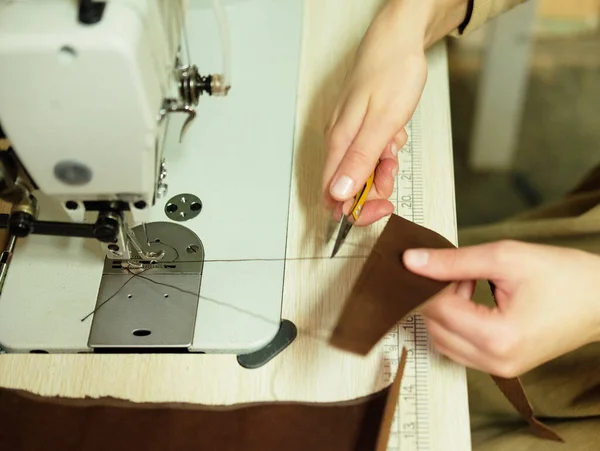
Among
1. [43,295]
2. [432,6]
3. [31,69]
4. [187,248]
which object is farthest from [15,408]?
[432,6]

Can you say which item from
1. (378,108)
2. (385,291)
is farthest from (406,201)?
(385,291)

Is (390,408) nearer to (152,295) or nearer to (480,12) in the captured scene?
(152,295)

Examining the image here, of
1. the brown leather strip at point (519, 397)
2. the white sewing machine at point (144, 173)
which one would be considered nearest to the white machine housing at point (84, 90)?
the white sewing machine at point (144, 173)

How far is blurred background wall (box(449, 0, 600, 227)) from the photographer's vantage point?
194cm

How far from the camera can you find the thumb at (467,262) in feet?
2.58

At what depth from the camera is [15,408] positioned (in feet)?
2.81

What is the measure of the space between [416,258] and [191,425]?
328mm

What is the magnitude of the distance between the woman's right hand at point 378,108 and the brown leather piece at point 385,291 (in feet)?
0.33

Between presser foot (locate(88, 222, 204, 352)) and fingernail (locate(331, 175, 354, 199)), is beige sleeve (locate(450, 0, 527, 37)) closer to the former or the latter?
fingernail (locate(331, 175, 354, 199))

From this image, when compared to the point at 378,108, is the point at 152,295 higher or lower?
lower

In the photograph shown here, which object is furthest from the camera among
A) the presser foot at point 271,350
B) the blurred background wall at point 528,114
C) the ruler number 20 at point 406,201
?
the blurred background wall at point 528,114

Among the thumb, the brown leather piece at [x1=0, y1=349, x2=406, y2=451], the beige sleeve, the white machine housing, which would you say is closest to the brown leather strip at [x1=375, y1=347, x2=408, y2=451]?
the brown leather piece at [x1=0, y1=349, x2=406, y2=451]

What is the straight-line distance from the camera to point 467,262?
786 mm

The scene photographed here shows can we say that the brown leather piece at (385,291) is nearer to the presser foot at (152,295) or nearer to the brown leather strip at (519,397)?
the brown leather strip at (519,397)
